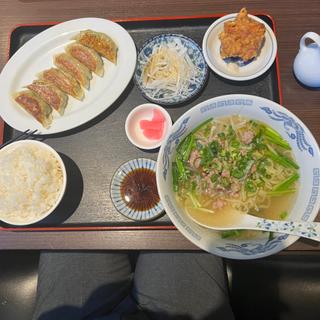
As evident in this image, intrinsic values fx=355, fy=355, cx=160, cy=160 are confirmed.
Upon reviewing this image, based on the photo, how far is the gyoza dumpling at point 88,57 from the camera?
1948 mm

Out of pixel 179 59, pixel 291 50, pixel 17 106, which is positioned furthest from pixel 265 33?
pixel 17 106

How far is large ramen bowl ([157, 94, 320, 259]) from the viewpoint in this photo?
4.51 feet

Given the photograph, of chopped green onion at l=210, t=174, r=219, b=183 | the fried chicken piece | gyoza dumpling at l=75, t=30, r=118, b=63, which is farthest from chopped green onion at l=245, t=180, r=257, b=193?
gyoza dumpling at l=75, t=30, r=118, b=63

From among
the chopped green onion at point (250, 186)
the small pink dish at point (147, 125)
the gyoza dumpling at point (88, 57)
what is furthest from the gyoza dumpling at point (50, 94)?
the chopped green onion at point (250, 186)

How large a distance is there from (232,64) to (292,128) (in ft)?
1.79

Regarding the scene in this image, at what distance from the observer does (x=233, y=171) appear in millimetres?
1576

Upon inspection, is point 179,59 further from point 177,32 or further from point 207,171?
point 207,171

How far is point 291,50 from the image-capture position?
6.05 feet

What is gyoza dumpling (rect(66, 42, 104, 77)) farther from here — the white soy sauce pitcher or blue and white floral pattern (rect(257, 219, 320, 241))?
blue and white floral pattern (rect(257, 219, 320, 241))

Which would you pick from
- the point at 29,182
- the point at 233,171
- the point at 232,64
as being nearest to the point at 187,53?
the point at 232,64

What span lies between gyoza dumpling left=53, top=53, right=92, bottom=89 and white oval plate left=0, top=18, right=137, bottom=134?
0.14 ft

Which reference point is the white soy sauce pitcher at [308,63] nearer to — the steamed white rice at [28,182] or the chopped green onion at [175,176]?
the chopped green onion at [175,176]

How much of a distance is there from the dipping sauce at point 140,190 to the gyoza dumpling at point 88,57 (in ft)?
2.09

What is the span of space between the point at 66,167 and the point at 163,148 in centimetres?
61
